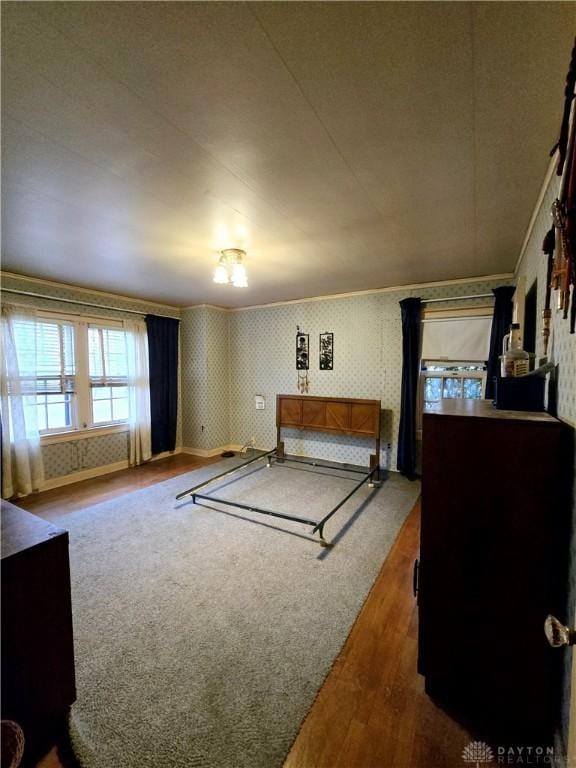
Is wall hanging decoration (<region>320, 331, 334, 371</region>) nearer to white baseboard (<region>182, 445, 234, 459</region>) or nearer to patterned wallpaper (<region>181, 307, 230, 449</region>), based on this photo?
patterned wallpaper (<region>181, 307, 230, 449</region>)

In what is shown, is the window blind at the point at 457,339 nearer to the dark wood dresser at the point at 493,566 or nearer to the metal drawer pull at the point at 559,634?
the dark wood dresser at the point at 493,566

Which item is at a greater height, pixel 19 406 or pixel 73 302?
pixel 73 302

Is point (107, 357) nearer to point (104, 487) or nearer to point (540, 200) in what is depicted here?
point (104, 487)

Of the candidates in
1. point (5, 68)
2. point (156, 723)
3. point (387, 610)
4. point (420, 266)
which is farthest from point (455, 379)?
point (5, 68)

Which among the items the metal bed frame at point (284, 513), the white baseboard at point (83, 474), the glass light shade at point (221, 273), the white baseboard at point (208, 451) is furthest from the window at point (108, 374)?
the glass light shade at point (221, 273)

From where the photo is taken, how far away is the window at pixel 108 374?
13.9 ft

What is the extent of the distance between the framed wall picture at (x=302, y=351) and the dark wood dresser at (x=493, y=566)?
3.54m

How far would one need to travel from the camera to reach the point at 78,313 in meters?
3.99

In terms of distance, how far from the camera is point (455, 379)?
12.7 feet

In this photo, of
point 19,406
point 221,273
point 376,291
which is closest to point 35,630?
point 221,273

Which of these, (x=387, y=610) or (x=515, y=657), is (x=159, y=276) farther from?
(x=515, y=657)

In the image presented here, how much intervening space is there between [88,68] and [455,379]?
13.4 feet

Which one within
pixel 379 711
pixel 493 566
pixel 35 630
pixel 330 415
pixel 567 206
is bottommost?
pixel 379 711

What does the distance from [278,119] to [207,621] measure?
254 centimetres
